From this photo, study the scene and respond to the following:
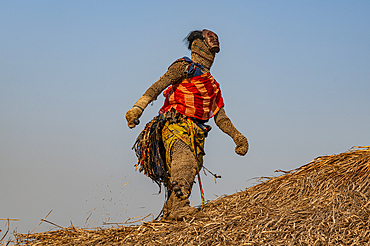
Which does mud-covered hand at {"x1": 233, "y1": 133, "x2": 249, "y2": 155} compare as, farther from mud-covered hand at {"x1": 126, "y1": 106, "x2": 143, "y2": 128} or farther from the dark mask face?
mud-covered hand at {"x1": 126, "y1": 106, "x2": 143, "y2": 128}

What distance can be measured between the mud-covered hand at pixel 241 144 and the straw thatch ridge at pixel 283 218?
46 centimetres

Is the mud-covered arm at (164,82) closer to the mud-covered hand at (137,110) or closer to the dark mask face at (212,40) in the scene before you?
the mud-covered hand at (137,110)

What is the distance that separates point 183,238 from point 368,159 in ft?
7.59

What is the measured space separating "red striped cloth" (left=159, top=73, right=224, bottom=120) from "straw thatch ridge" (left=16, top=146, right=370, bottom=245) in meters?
1.11

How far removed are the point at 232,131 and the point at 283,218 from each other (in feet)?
6.06

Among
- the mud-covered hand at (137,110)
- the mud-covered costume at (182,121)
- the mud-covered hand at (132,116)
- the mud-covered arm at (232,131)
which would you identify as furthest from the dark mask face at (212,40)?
the mud-covered hand at (132,116)

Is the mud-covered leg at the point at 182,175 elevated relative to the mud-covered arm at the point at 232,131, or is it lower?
lower

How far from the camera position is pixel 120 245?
3760 millimetres

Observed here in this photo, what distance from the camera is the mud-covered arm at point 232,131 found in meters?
5.07

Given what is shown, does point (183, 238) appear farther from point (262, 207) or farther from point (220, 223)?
point (262, 207)

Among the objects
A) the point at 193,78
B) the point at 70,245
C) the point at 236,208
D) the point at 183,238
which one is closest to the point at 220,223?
the point at 183,238

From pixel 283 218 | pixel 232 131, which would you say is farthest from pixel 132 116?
pixel 283 218

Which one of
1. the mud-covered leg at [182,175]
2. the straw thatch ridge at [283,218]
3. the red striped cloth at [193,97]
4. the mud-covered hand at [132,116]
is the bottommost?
the straw thatch ridge at [283,218]

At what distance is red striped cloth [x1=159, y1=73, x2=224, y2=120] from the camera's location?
4789mm
